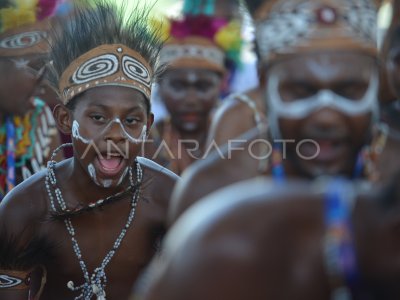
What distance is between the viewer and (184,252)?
6.67 ft

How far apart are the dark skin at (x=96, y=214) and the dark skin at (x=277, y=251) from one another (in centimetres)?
219

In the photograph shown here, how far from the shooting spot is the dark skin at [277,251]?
1.98 meters

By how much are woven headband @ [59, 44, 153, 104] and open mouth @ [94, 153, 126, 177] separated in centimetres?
34

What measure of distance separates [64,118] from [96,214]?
1.71 feet

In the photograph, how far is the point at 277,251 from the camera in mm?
1980

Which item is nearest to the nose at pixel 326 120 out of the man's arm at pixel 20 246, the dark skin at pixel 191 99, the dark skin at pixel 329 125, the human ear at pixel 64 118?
the dark skin at pixel 329 125

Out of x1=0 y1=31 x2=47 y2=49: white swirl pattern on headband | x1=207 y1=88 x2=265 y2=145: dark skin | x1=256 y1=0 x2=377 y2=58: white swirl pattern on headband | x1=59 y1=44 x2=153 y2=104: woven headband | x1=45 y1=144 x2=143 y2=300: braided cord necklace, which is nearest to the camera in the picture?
x1=256 y1=0 x2=377 y2=58: white swirl pattern on headband

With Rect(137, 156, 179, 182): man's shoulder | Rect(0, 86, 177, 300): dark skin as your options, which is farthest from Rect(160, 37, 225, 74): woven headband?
Rect(0, 86, 177, 300): dark skin

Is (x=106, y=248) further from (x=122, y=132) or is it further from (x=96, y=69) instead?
(x=96, y=69)

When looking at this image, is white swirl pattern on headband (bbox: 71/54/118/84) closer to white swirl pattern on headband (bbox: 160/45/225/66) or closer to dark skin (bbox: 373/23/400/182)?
dark skin (bbox: 373/23/400/182)

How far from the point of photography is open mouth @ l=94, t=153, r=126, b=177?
4.19m

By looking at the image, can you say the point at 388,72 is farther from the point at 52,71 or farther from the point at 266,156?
the point at 52,71

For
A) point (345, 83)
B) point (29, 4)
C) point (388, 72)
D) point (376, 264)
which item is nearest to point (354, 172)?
point (345, 83)

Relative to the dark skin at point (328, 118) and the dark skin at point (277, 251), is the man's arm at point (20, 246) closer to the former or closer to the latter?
the dark skin at point (328, 118)
